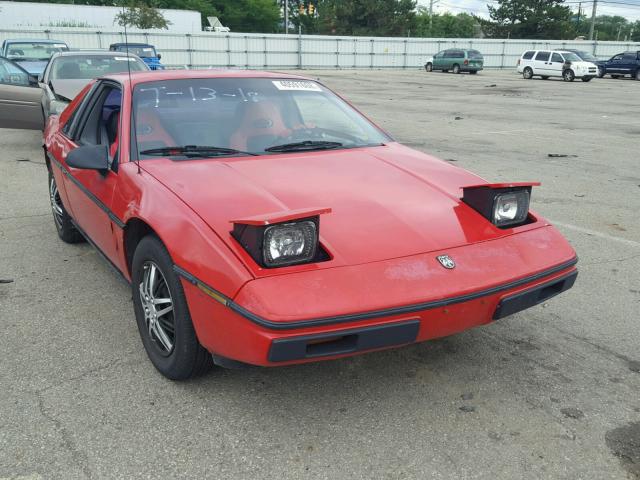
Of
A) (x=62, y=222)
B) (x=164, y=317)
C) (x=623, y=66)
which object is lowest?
(x=62, y=222)

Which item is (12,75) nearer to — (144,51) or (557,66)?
(144,51)

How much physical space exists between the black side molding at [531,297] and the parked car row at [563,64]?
34016 mm

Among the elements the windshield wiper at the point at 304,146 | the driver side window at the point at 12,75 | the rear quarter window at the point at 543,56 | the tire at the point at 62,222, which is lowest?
the tire at the point at 62,222

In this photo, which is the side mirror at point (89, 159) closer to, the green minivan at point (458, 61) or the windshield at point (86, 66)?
the windshield at point (86, 66)

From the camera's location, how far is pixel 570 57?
111 feet

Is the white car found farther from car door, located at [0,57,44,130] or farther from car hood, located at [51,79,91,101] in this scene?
car door, located at [0,57,44,130]

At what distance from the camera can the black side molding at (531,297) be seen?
2.64m

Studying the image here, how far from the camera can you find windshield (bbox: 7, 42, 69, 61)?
51.6 feet

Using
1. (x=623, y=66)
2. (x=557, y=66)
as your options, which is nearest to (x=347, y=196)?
(x=557, y=66)

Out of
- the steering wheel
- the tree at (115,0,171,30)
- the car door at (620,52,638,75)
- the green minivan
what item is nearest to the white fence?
the tree at (115,0,171,30)

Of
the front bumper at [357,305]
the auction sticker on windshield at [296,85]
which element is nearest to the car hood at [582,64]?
the auction sticker on windshield at [296,85]

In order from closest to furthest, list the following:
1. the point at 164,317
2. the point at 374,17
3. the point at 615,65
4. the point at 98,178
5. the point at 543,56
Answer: the point at 164,317
the point at 98,178
the point at 543,56
the point at 615,65
the point at 374,17

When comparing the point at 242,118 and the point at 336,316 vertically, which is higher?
the point at 242,118

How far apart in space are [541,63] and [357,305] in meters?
36.6
